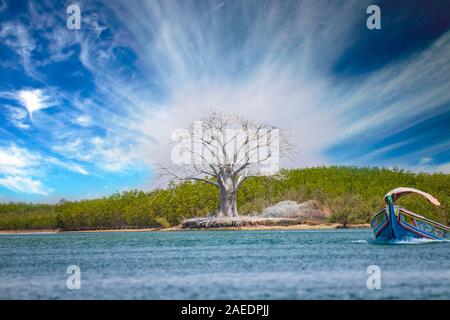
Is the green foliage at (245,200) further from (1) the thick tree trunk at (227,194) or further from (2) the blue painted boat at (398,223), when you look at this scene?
(2) the blue painted boat at (398,223)

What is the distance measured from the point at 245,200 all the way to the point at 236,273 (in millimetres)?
40182

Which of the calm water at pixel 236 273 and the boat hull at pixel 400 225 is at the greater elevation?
the boat hull at pixel 400 225

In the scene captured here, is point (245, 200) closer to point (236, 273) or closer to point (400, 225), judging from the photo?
point (400, 225)

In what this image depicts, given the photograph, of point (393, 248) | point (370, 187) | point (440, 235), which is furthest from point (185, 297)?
point (370, 187)

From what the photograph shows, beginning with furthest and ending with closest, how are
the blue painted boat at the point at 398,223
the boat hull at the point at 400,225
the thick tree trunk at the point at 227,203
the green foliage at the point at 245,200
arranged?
the green foliage at the point at 245,200 → the thick tree trunk at the point at 227,203 → the boat hull at the point at 400,225 → the blue painted boat at the point at 398,223

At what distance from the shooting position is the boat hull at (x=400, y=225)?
19875 mm

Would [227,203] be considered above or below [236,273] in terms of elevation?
above

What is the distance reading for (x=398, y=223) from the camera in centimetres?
2014
